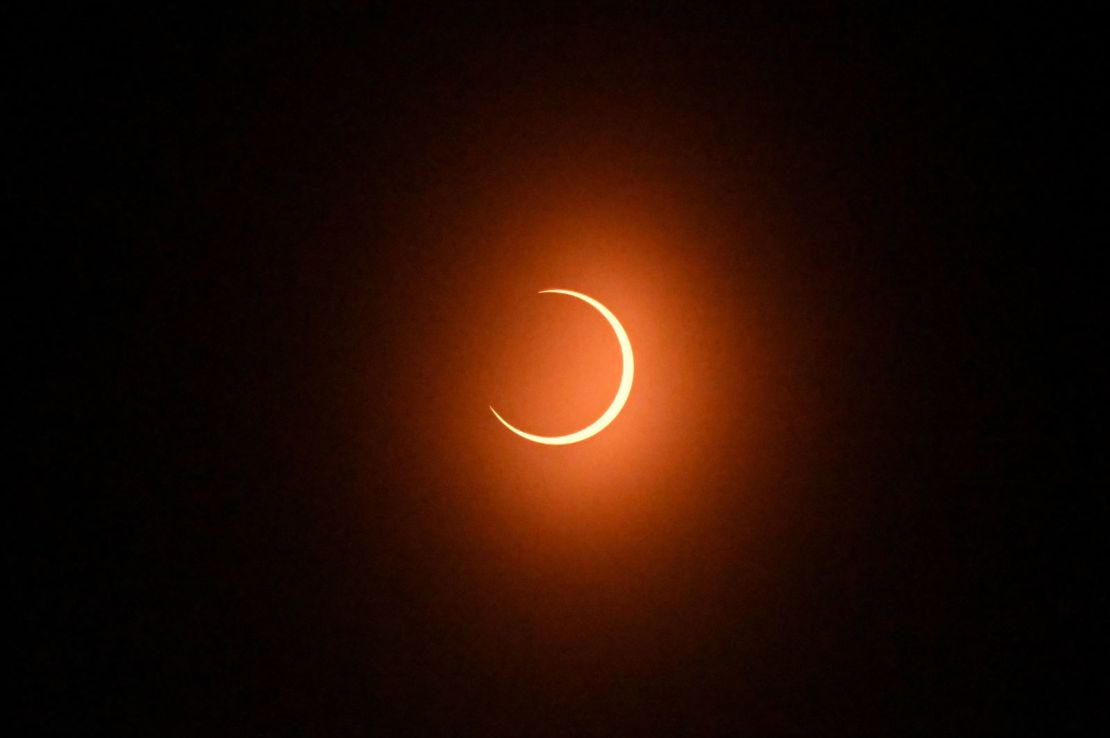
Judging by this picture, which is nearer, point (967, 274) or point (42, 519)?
point (967, 274)

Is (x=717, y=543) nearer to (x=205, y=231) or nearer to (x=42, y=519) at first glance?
(x=205, y=231)

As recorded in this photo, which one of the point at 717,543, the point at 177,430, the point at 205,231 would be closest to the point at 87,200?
the point at 205,231

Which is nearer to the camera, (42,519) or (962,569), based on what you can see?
(962,569)

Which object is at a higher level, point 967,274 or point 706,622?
point 967,274

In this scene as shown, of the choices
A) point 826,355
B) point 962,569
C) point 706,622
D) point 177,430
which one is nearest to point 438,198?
point 177,430

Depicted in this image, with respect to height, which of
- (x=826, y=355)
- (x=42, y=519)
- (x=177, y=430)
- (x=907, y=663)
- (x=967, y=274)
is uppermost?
(x=967, y=274)

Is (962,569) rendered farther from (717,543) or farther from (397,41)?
(397,41)
